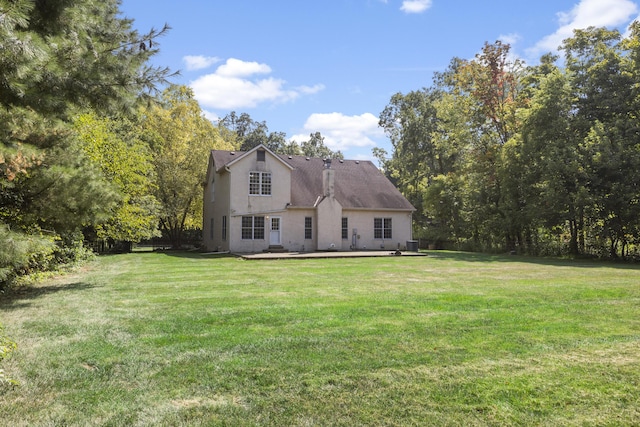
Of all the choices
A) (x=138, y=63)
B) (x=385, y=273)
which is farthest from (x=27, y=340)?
(x=385, y=273)

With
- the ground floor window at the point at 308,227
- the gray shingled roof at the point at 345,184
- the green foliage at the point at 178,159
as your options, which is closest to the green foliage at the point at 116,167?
the gray shingled roof at the point at 345,184

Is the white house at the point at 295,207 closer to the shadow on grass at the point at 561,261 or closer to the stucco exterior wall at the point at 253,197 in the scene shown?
the stucco exterior wall at the point at 253,197

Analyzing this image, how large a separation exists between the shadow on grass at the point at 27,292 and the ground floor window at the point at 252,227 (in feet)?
42.9

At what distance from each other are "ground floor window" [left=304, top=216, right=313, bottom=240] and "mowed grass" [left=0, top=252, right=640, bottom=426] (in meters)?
16.7

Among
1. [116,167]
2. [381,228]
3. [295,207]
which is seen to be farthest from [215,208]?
[381,228]

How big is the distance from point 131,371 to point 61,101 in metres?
3.66

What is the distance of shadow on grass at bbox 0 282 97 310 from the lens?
8413mm

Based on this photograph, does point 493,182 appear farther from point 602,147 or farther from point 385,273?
point 385,273

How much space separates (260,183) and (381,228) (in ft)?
26.9

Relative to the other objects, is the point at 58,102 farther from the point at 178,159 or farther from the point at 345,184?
the point at 178,159

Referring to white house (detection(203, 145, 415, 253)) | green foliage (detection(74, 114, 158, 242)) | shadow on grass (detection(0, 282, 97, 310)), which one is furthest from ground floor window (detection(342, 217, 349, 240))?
shadow on grass (detection(0, 282, 97, 310))

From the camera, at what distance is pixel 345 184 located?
28.4 meters

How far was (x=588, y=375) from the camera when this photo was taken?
4.31 m

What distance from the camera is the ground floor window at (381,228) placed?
1088 inches
